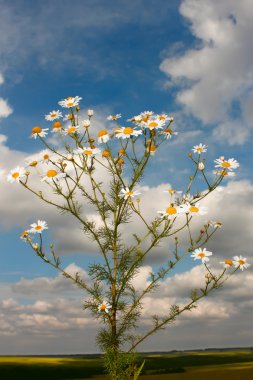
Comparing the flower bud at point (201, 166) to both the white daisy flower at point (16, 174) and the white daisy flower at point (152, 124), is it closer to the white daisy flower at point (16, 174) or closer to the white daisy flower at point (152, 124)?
the white daisy flower at point (152, 124)

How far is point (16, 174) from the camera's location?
815cm

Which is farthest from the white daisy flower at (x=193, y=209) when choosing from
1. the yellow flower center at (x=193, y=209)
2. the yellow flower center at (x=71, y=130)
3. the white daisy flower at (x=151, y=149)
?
the yellow flower center at (x=71, y=130)

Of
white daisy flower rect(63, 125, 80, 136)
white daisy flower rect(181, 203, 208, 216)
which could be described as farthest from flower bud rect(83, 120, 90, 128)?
white daisy flower rect(181, 203, 208, 216)

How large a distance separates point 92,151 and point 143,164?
1052 mm

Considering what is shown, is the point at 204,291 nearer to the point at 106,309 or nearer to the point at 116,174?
the point at 106,309

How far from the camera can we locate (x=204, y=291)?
8.19 metres

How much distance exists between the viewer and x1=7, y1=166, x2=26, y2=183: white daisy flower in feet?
26.4

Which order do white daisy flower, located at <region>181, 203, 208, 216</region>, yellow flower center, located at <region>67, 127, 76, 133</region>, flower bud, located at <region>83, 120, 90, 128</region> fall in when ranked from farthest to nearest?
flower bud, located at <region>83, 120, 90, 128</region>
yellow flower center, located at <region>67, 127, 76, 133</region>
white daisy flower, located at <region>181, 203, 208, 216</region>

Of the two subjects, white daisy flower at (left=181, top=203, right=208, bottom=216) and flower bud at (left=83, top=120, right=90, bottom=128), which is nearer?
white daisy flower at (left=181, top=203, right=208, bottom=216)

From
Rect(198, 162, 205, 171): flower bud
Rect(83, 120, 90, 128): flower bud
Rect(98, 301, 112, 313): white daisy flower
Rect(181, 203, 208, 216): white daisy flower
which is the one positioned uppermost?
Rect(83, 120, 90, 128): flower bud

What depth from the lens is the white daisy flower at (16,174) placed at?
8047mm

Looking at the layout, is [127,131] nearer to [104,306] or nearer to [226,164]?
[226,164]

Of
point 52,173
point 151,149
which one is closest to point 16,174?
point 52,173

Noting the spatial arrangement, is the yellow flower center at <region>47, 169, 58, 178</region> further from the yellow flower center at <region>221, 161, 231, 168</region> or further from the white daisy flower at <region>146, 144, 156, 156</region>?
the yellow flower center at <region>221, 161, 231, 168</region>
